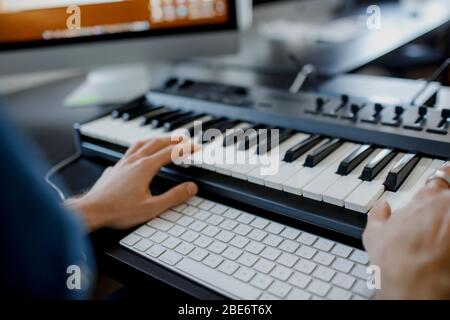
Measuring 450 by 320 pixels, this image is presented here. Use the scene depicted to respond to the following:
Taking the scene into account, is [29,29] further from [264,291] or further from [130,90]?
[264,291]

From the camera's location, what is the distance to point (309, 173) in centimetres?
68

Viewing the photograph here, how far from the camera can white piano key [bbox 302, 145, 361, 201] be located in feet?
2.07

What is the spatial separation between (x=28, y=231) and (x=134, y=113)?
0.57 m

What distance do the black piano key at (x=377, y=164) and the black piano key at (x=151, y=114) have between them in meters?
0.46

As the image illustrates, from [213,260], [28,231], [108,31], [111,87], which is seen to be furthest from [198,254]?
[111,87]

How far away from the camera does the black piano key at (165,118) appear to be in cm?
92

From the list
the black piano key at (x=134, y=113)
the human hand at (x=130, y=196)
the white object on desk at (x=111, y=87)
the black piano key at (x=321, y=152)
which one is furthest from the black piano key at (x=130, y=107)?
the black piano key at (x=321, y=152)

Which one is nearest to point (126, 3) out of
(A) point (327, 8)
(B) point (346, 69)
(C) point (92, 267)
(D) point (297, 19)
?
(B) point (346, 69)

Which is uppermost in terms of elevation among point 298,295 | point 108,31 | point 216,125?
point 108,31

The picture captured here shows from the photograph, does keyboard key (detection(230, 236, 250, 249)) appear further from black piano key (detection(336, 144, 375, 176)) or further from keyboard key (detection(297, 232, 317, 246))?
black piano key (detection(336, 144, 375, 176))

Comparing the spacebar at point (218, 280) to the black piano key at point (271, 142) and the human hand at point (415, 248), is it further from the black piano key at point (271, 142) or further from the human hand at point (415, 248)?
the black piano key at point (271, 142)

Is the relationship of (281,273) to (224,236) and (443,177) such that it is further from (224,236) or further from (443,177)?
(443,177)

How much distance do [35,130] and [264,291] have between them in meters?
0.71

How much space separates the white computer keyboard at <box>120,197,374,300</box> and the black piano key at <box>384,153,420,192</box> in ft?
0.37
